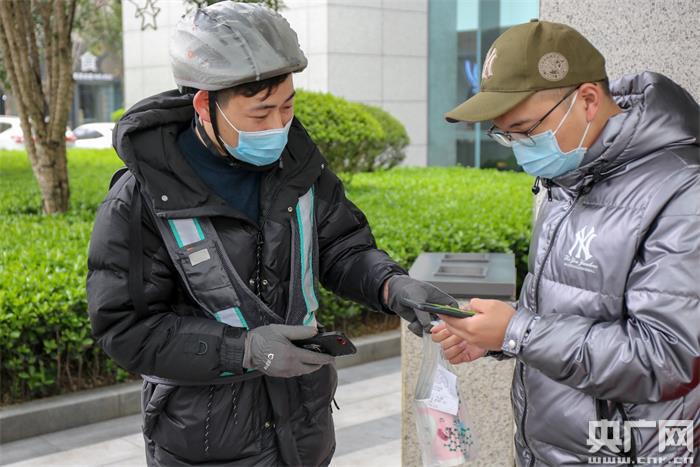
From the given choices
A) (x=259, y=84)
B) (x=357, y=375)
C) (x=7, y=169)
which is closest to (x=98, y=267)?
(x=259, y=84)

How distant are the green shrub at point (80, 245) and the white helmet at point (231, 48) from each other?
11.2ft

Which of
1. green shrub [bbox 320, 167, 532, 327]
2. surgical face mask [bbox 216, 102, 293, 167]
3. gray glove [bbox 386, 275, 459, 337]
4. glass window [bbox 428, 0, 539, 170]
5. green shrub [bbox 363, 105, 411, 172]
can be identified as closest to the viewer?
surgical face mask [bbox 216, 102, 293, 167]

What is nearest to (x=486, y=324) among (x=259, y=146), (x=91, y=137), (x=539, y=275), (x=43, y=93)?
(x=539, y=275)

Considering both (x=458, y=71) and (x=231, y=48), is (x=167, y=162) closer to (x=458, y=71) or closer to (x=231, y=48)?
(x=231, y=48)

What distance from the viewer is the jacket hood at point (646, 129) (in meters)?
2.13

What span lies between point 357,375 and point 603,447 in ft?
15.3

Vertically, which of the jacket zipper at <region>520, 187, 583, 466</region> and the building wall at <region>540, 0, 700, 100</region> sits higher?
the building wall at <region>540, 0, 700, 100</region>

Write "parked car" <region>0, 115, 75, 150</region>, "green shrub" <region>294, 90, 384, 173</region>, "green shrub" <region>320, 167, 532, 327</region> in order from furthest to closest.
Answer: "parked car" <region>0, 115, 75, 150</region> → "green shrub" <region>294, 90, 384, 173</region> → "green shrub" <region>320, 167, 532, 327</region>

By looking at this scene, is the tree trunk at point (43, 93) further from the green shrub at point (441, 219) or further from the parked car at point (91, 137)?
the parked car at point (91, 137)

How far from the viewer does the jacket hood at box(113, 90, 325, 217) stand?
2387 mm

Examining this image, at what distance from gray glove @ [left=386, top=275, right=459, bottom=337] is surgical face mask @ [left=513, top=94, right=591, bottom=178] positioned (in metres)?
0.53

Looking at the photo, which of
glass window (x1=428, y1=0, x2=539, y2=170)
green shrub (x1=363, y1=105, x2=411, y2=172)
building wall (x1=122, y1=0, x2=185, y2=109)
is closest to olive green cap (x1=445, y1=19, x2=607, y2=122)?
green shrub (x1=363, y1=105, x2=411, y2=172)

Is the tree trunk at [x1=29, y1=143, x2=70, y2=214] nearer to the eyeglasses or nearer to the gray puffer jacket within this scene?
the eyeglasses

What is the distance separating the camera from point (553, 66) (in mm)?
2168
